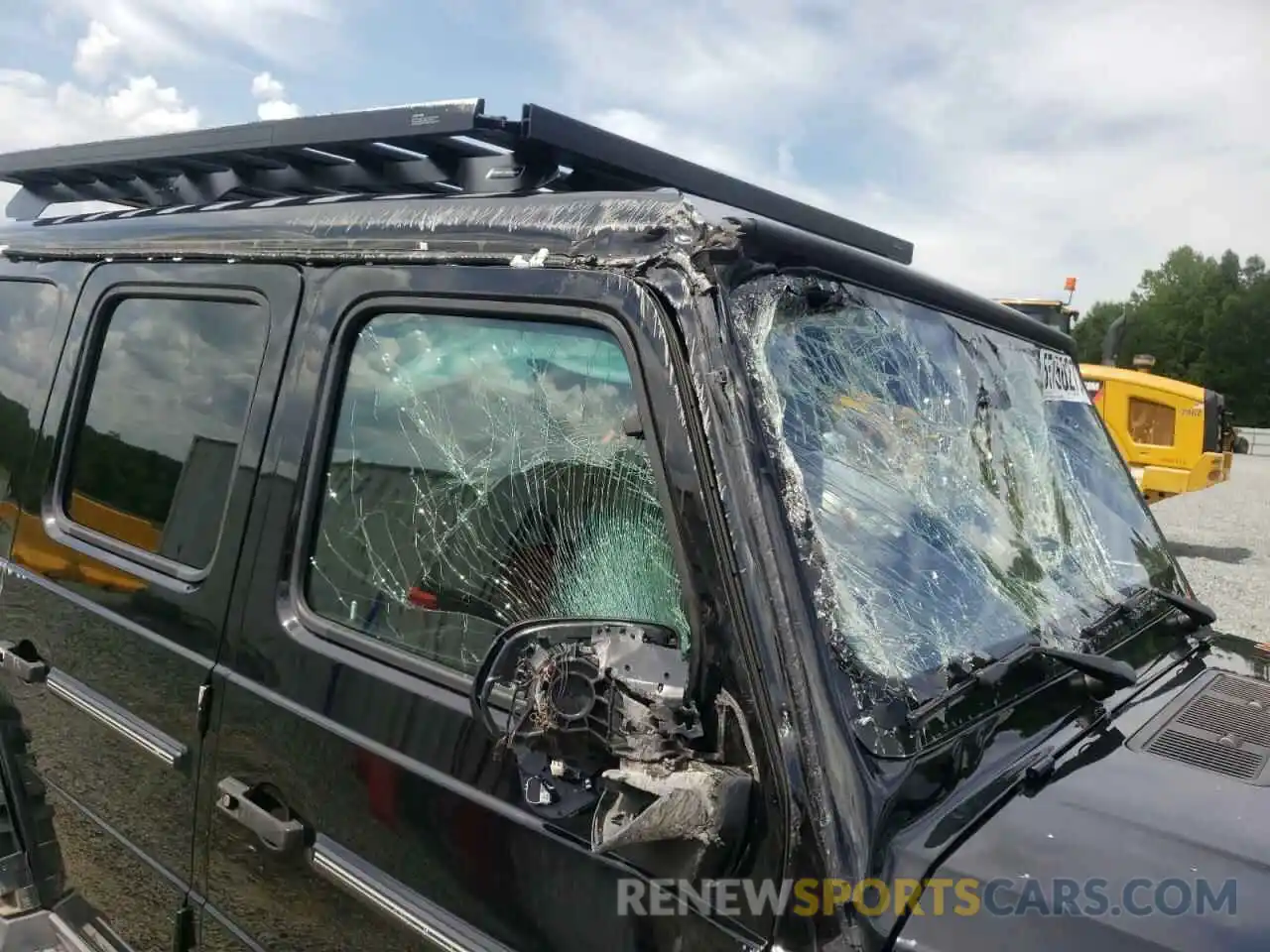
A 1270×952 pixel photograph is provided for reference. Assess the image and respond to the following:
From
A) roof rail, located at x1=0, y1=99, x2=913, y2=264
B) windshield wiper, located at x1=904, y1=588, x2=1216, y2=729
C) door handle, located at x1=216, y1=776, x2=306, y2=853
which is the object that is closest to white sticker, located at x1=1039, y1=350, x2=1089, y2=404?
roof rail, located at x1=0, y1=99, x2=913, y2=264

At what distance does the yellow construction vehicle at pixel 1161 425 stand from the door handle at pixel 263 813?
38.8 feet

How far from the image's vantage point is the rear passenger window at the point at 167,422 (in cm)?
211

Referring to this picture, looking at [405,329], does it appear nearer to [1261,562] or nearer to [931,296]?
[931,296]

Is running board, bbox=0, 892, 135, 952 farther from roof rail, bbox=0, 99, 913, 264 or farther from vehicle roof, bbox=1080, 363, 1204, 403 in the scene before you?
vehicle roof, bbox=1080, 363, 1204, 403

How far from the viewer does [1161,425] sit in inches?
507

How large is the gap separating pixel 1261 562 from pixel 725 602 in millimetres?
13257

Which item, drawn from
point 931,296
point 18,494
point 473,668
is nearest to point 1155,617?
point 931,296

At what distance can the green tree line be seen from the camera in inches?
2201

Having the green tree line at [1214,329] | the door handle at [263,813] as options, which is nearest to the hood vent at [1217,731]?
the door handle at [263,813]

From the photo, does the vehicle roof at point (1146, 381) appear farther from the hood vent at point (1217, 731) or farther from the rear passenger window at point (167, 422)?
the rear passenger window at point (167, 422)

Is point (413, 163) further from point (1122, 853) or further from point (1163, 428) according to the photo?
point (1163, 428)

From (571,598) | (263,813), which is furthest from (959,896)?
(263,813)

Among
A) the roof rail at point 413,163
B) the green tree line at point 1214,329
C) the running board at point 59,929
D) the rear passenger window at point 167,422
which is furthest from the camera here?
the green tree line at point 1214,329

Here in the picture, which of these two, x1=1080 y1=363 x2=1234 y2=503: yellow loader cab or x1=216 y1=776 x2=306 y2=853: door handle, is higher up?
x1=1080 y1=363 x2=1234 y2=503: yellow loader cab
